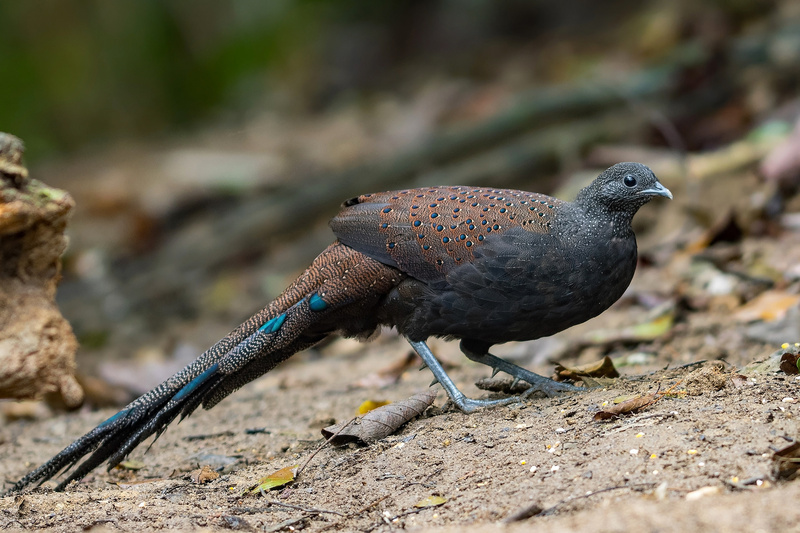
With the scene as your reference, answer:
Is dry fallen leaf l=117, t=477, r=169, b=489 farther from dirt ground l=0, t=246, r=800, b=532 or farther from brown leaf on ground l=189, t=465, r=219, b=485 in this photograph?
brown leaf on ground l=189, t=465, r=219, b=485

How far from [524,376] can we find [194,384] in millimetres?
1624

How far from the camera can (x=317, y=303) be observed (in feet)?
14.0

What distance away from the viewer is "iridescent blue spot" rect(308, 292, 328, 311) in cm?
425

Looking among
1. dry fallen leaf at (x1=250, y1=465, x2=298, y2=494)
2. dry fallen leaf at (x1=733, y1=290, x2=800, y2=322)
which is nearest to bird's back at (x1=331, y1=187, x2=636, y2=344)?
dry fallen leaf at (x1=250, y1=465, x2=298, y2=494)

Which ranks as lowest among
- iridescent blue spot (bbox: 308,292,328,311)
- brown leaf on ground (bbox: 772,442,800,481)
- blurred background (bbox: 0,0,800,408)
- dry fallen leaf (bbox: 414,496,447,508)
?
dry fallen leaf (bbox: 414,496,447,508)

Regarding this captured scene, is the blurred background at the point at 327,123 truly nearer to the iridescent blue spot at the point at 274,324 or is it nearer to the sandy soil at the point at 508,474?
the sandy soil at the point at 508,474

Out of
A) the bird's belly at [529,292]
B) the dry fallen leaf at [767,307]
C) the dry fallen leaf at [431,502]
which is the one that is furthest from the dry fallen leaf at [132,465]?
the dry fallen leaf at [767,307]

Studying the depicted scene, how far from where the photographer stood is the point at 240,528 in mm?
3080

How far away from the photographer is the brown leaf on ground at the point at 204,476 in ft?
12.7

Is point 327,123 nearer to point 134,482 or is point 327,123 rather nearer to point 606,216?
point 606,216

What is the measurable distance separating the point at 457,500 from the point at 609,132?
20.1ft

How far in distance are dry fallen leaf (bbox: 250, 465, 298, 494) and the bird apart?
74 centimetres

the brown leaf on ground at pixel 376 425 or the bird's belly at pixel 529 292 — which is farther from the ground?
the bird's belly at pixel 529 292

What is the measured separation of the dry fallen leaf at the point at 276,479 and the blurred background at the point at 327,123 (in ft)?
7.93
